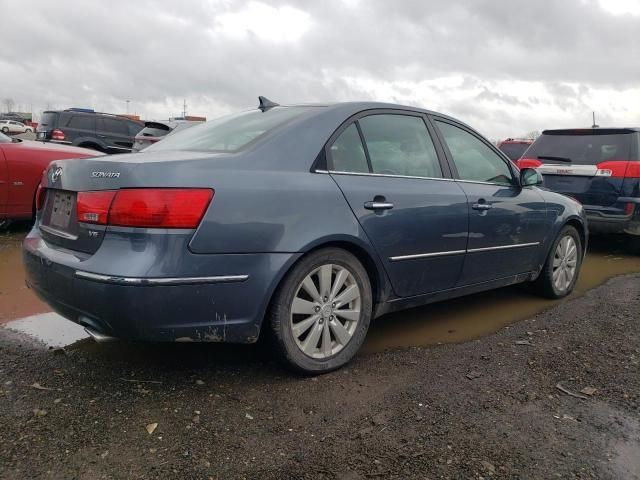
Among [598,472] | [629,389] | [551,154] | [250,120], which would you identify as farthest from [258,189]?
[551,154]

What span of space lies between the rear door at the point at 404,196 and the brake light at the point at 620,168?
3.70 meters

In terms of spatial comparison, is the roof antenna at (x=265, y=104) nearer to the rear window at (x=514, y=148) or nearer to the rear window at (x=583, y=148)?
the rear window at (x=583, y=148)

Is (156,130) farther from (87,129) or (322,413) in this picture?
(322,413)

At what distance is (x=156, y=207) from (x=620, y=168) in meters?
5.87

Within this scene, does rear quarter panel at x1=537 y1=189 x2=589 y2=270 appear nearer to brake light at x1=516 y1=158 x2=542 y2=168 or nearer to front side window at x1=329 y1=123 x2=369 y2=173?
front side window at x1=329 y1=123 x2=369 y2=173

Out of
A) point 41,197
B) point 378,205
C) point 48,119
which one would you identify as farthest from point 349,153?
point 48,119

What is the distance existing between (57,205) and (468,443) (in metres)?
2.41

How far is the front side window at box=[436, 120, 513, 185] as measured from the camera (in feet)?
13.1

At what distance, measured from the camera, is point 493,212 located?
4086 mm

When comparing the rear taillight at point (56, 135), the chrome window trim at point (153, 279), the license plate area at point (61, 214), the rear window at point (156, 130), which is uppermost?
the rear window at point (156, 130)

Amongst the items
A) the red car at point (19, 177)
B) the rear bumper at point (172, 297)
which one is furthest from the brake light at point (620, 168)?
the red car at point (19, 177)

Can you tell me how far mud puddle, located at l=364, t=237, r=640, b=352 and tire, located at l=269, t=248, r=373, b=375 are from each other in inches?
18.9

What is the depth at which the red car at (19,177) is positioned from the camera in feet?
20.9

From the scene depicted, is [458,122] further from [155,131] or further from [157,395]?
[155,131]
